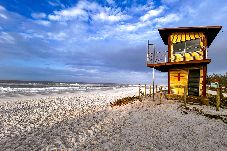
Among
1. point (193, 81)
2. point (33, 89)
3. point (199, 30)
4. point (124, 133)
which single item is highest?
point (199, 30)

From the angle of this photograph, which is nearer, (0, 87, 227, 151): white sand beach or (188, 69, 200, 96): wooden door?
(0, 87, 227, 151): white sand beach

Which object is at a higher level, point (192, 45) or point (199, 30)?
point (199, 30)

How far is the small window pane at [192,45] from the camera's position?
2058 centimetres

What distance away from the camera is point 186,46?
830 inches

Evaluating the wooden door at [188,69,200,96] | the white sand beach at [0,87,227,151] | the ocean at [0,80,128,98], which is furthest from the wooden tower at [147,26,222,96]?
the ocean at [0,80,128,98]

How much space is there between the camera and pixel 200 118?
1380 centimetres

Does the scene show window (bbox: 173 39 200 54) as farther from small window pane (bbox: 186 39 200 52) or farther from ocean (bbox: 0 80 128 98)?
ocean (bbox: 0 80 128 98)

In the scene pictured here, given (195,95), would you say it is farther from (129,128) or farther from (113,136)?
(113,136)

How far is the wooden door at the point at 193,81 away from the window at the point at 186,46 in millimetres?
1994

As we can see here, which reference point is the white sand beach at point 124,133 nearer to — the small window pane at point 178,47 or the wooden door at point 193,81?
the wooden door at point 193,81

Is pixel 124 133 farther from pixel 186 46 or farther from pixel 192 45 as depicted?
pixel 192 45

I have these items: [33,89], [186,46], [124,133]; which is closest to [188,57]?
[186,46]

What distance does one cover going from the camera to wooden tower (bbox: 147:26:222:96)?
64.9 feet

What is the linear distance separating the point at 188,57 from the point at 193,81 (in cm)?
226
